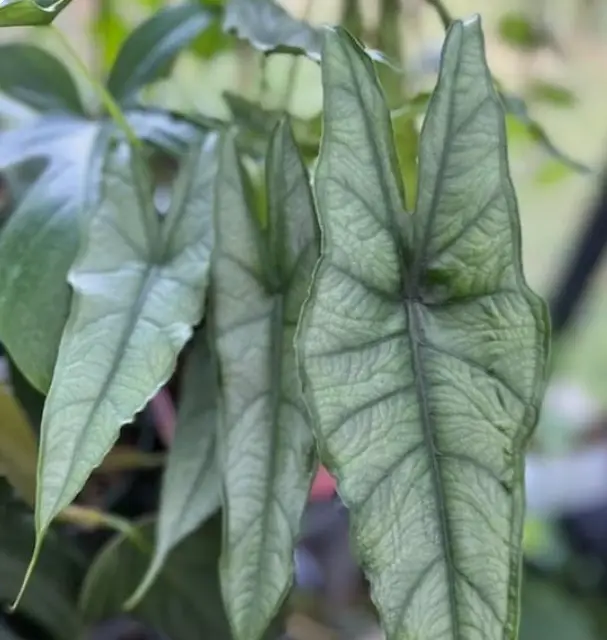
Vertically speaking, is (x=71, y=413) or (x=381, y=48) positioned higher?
(x=381, y=48)

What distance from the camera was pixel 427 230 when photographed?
41 cm

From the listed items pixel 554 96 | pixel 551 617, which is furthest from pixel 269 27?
pixel 551 617

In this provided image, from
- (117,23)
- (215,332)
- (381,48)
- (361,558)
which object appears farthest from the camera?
(117,23)

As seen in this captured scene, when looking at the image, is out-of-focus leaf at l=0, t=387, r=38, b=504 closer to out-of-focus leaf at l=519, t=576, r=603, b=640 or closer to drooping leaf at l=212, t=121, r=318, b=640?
drooping leaf at l=212, t=121, r=318, b=640

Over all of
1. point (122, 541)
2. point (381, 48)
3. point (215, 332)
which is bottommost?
point (122, 541)

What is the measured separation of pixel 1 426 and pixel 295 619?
1.63 ft

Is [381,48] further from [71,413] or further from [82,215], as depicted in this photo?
Result: [71,413]

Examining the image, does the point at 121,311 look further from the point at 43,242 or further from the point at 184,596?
the point at 184,596

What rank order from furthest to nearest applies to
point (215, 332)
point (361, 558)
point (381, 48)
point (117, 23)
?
point (117, 23) → point (381, 48) → point (215, 332) → point (361, 558)

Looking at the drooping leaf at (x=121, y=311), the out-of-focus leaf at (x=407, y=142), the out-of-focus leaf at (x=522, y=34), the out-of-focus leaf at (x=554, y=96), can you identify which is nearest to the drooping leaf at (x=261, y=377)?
the drooping leaf at (x=121, y=311)

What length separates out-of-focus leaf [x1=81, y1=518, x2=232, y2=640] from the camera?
1.95ft

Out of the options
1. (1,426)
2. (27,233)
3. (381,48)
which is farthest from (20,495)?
(381,48)

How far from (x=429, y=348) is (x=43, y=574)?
32 centimetres

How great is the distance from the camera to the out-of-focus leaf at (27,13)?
1.21 feet
